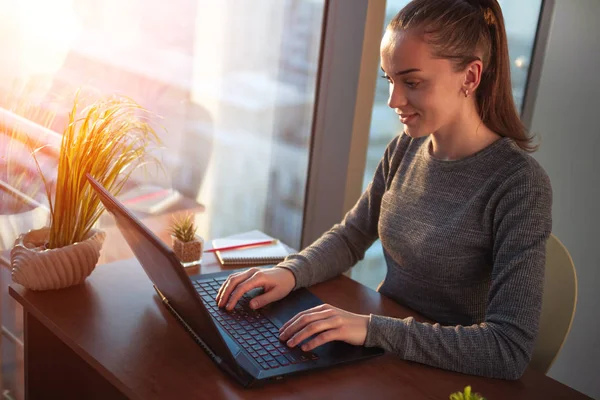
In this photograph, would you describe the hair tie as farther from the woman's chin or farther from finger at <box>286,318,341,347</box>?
finger at <box>286,318,341,347</box>

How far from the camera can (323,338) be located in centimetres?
126

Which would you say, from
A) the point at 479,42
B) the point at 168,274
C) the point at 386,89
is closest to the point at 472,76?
the point at 479,42

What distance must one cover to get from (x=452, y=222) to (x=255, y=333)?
50 cm

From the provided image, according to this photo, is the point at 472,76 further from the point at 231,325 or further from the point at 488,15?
the point at 231,325

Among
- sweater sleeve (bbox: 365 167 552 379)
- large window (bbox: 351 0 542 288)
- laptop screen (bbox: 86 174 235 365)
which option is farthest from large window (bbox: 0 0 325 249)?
sweater sleeve (bbox: 365 167 552 379)

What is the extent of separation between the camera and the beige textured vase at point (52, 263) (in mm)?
1416

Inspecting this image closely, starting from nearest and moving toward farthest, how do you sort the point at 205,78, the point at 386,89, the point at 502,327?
the point at 502,327 → the point at 205,78 → the point at 386,89

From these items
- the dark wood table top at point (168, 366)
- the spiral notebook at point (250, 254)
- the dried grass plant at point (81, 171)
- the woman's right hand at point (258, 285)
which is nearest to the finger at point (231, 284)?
the woman's right hand at point (258, 285)

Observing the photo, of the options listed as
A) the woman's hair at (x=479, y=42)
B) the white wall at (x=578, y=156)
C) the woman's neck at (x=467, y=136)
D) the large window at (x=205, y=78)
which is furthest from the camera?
the white wall at (x=578, y=156)

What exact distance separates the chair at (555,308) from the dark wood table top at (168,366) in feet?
0.85

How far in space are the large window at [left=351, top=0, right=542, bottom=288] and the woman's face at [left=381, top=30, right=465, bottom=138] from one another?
2.98 feet

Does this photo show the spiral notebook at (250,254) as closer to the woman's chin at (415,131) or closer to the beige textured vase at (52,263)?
the beige textured vase at (52,263)

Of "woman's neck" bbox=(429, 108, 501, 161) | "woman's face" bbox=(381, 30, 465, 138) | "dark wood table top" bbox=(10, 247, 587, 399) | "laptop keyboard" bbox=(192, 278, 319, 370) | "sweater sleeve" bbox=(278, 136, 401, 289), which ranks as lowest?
"dark wood table top" bbox=(10, 247, 587, 399)

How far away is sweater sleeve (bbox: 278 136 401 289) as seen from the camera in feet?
5.36
